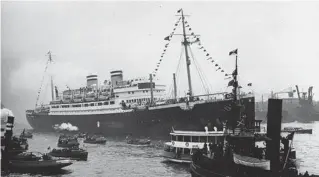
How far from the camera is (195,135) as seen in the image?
A: 3431 cm

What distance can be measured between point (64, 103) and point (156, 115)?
37.0m

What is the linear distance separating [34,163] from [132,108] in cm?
3519

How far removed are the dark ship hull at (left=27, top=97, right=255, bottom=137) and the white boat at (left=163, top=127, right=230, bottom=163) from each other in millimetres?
1473

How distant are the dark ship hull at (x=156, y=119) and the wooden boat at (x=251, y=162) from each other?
1350 cm

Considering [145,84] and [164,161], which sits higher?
[145,84]

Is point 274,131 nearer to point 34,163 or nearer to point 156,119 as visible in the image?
point 34,163

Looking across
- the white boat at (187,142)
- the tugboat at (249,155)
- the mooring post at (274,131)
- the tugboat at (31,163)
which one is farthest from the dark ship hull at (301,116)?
the mooring post at (274,131)

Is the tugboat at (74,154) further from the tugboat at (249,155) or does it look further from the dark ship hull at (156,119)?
the tugboat at (249,155)

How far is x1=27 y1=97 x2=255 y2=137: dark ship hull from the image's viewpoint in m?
50.9

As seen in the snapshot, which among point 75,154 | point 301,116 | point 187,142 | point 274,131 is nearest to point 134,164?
point 187,142

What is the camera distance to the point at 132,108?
68.1 metres

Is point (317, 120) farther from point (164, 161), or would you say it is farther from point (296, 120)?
point (164, 161)

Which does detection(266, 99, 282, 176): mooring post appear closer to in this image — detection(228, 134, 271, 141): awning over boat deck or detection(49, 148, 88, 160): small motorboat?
A: detection(228, 134, 271, 141): awning over boat deck

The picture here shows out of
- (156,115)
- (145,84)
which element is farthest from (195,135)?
(145,84)
